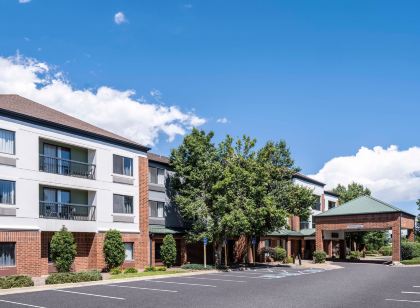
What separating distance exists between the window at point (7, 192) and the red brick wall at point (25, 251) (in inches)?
72.7

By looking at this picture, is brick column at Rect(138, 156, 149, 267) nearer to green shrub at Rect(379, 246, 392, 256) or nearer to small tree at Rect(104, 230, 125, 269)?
small tree at Rect(104, 230, 125, 269)

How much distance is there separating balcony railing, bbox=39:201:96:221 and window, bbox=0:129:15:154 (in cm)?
407

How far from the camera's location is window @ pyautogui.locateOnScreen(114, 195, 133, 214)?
36.2 meters

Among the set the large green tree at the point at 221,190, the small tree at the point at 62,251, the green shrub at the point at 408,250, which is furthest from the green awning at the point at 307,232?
the small tree at the point at 62,251

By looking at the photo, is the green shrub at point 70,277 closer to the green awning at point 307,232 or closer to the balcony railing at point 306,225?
the green awning at point 307,232

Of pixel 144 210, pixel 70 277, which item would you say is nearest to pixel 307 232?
pixel 144 210

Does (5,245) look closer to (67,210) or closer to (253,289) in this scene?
(67,210)

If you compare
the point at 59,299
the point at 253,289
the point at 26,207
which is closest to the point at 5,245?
the point at 26,207

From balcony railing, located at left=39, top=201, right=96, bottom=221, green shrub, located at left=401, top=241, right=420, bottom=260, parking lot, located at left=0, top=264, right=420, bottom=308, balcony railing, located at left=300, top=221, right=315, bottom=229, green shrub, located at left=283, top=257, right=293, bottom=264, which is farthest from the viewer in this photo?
balcony railing, located at left=300, top=221, right=315, bottom=229

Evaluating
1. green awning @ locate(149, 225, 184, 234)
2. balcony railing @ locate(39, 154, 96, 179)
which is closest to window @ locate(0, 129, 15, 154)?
balcony railing @ locate(39, 154, 96, 179)

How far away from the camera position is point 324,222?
5194cm

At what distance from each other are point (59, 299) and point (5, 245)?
10.9m

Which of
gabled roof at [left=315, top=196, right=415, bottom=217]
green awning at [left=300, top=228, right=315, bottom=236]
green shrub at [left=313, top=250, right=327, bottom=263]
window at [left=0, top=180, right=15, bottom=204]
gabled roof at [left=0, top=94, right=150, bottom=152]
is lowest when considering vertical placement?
green shrub at [left=313, top=250, right=327, bottom=263]

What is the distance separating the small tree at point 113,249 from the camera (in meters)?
33.4
